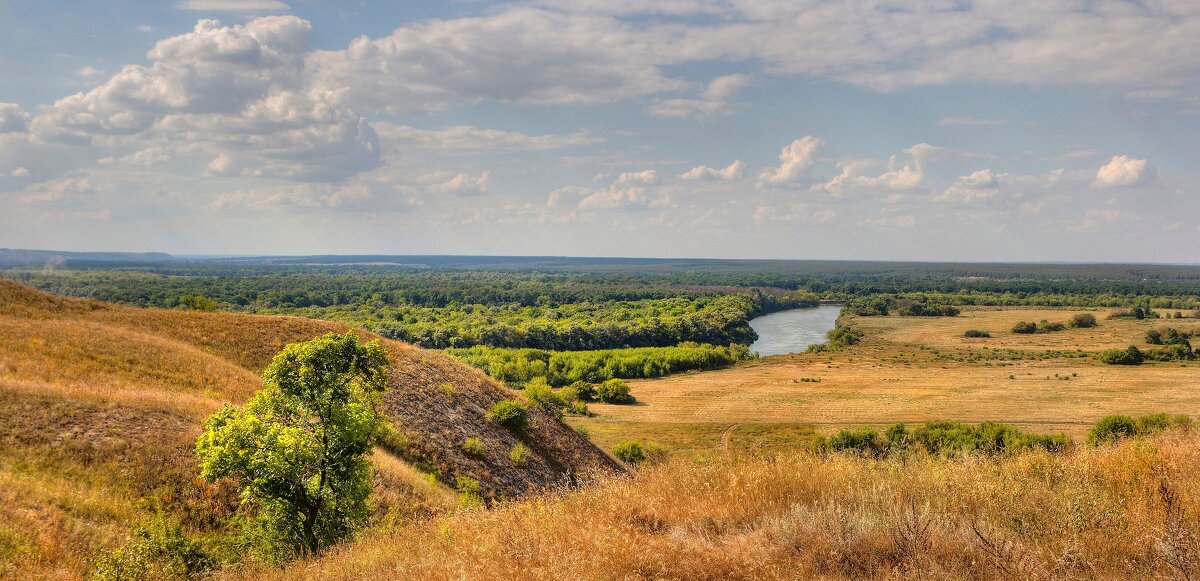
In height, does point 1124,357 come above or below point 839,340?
above

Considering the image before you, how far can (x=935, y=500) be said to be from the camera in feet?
23.4

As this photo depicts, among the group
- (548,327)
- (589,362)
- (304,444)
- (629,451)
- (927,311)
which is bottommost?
(589,362)

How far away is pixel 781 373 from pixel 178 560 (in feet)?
294

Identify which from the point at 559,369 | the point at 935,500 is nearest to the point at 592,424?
the point at 559,369

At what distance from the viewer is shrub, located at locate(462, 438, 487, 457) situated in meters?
26.5

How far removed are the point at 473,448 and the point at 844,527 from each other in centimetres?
2202

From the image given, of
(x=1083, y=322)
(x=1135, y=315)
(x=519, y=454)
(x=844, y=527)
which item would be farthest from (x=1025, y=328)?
(x=844, y=527)

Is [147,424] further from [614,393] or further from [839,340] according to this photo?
[839,340]

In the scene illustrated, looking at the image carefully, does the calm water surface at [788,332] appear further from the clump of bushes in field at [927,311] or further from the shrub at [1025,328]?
the shrub at [1025,328]

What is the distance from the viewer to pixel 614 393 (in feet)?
262

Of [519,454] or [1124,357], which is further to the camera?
[1124,357]

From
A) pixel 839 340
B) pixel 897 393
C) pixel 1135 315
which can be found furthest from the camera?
pixel 1135 315

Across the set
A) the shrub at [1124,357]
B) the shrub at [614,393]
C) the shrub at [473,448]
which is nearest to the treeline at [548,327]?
the shrub at [614,393]

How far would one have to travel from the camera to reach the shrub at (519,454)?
28.2 meters
